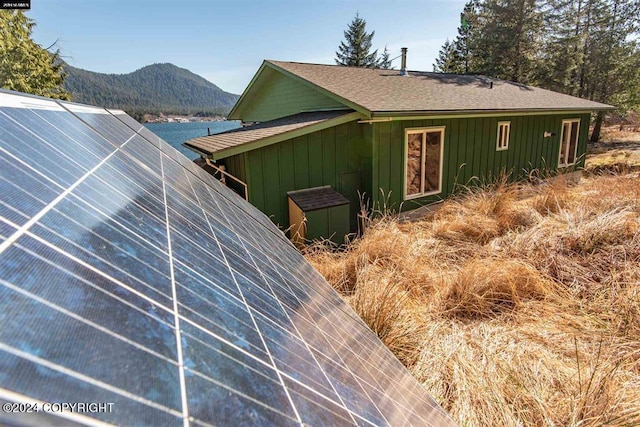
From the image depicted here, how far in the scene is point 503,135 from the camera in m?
9.61

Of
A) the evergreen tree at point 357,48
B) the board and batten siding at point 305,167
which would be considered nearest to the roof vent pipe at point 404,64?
the board and batten siding at point 305,167

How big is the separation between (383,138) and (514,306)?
4639 millimetres

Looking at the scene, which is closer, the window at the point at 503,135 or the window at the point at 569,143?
the window at the point at 503,135

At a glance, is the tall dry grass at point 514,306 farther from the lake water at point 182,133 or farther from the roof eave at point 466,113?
the lake water at point 182,133

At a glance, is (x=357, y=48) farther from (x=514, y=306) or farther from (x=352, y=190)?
(x=514, y=306)

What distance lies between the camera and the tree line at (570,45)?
2056 cm

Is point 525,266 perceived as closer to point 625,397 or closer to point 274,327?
point 625,397

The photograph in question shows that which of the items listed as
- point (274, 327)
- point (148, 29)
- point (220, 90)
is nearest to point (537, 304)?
point (274, 327)

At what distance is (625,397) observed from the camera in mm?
2182

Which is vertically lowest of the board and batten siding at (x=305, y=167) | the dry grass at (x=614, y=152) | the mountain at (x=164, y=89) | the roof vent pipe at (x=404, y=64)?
the dry grass at (x=614, y=152)

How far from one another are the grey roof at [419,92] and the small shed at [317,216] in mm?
2063

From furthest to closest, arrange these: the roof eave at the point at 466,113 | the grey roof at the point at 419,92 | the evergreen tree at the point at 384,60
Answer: the evergreen tree at the point at 384,60 < the grey roof at the point at 419,92 < the roof eave at the point at 466,113

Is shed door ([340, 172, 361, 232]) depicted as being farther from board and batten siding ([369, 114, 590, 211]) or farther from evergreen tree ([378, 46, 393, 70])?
evergreen tree ([378, 46, 393, 70])

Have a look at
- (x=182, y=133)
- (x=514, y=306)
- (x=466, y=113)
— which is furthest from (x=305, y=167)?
(x=182, y=133)
